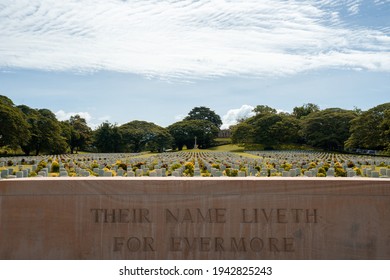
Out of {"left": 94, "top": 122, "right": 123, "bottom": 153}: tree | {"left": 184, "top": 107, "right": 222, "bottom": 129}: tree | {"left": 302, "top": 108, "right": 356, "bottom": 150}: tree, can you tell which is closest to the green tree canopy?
{"left": 302, "top": 108, "right": 356, "bottom": 150}: tree

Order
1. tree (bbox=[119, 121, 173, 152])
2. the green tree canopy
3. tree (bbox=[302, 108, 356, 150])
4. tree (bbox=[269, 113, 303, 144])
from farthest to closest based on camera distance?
tree (bbox=[119, 121, 173, 152]) → the green tree canopy → tree (bbox=[269, 113, 303, 144]) → tree (bbox=[302, 108, 356, 150])

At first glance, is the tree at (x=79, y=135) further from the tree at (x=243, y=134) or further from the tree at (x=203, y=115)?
the tree at (x=203, y=115)

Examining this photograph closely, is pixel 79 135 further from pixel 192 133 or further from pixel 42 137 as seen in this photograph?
pixel 192 133

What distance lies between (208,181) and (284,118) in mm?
79986

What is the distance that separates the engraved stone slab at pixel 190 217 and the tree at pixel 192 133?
285ft

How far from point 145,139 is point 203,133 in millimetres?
15913

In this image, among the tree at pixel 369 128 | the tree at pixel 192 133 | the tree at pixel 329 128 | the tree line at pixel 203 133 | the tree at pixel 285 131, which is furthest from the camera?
the tree at pixel 192 133

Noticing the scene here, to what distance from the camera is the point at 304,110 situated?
98.9 meters

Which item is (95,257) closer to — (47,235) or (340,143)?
(47,235)

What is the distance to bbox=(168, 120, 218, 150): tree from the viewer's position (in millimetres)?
92500

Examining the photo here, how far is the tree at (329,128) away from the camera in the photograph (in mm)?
71562

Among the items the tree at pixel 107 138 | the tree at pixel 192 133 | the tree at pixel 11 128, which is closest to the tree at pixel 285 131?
the tree at pixel 192 133

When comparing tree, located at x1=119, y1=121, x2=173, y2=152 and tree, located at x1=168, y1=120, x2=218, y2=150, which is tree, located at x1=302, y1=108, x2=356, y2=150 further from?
tree, located at x1=119, y1=121, x2=173, y2=152

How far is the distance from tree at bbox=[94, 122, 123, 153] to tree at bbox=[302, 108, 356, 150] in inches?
1426
